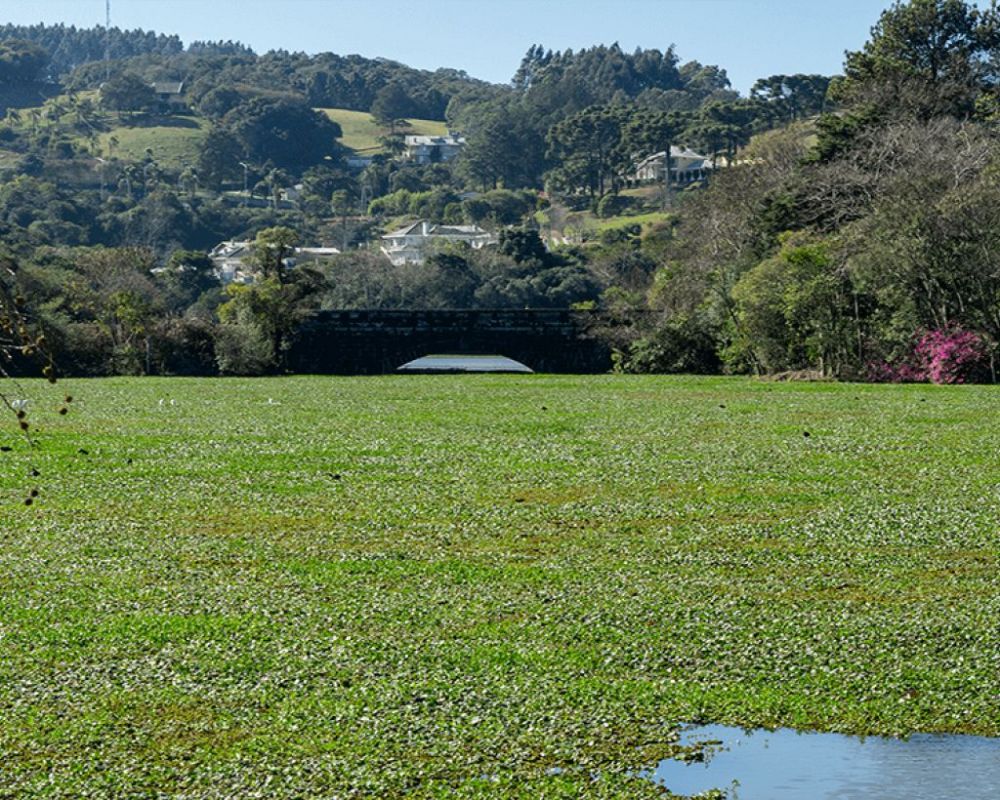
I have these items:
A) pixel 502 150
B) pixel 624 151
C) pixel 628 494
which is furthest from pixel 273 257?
pixel 502 150

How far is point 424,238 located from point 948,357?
104830mm

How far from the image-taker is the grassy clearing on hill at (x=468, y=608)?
32.9ft

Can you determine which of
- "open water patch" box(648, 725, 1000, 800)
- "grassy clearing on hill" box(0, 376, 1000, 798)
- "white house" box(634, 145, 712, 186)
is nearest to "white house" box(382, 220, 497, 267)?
"white house" box(634, 145, 712, 186)

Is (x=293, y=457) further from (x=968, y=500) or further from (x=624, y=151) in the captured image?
(x=624, y=151)

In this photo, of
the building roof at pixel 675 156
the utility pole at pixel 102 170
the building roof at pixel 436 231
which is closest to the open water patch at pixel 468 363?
the building roof at pixel 436 231

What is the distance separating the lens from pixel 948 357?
48500 mm

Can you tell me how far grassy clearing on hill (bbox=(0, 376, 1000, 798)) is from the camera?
10039mm

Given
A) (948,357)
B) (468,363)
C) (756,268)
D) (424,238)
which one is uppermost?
(424,238)

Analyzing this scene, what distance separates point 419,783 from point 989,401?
1194 inches

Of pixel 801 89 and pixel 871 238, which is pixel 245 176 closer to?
pixel 801 89

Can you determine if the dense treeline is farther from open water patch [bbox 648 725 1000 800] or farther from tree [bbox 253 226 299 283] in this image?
open water patch [bbox 648 725 1000 800]

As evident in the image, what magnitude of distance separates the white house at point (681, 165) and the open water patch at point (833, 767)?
14835 cm

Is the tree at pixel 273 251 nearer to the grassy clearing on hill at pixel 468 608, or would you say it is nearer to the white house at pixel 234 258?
the grassy clearing on hill at pixel 468 608

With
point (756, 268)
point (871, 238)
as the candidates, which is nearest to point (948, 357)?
point (871, 238)
